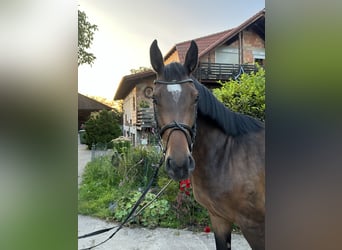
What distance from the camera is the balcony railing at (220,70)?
159cm

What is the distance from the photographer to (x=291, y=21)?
454 mm

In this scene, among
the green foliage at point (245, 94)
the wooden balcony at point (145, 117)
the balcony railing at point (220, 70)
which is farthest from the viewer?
the green foliage at point (245, 94)

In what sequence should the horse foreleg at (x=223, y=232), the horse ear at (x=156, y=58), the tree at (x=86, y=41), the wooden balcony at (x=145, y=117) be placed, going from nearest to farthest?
the horse ear at (x=156, y=58), the tree at (x=86, y=41), the horse foreleg at (x=223, y=232), the wooden balcony at (x=145, y=117)

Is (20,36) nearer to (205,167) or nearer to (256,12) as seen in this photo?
(205,167)

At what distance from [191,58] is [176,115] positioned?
0.31 meters

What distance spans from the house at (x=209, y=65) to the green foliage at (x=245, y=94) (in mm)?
90

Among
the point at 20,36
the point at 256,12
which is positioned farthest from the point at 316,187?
the point at 256,12

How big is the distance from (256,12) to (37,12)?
1.09m

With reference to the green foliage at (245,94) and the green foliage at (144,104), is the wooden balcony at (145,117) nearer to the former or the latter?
the green foliage at (144,104)

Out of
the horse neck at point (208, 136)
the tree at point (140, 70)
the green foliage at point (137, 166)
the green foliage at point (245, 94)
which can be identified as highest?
the tree at point (140, 70)

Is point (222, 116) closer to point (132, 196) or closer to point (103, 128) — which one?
point (103, 128)

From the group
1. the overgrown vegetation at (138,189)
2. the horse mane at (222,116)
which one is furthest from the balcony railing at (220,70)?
the horse mane at (222,116)

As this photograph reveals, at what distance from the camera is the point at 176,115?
38.6 inches

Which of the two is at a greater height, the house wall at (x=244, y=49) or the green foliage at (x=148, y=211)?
the house wall at (x=244, y=49)
